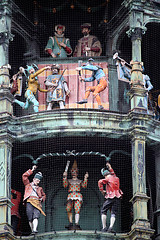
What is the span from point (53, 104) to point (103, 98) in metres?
2.23

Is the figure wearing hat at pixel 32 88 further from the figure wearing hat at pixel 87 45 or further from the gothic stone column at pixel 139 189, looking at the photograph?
the gothic stone column at pixel 139 189

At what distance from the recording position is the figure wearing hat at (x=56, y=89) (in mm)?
44878

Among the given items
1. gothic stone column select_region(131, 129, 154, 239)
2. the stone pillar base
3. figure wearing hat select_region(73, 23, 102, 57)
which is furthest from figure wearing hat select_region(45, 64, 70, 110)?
the stone pillar base

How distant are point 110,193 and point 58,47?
842 cm

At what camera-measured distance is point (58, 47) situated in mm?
47312

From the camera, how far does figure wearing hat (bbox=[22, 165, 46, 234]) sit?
1658 inches

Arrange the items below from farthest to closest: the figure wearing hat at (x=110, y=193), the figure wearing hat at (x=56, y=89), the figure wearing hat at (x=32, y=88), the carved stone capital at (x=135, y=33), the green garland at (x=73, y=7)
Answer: the green garland at (x=73, y=7), the figure wearing hat at (x=56, y=89), the figure wearing hat at (x=32, y=88), the carved stone capital at (x=135, y=33), the figure wearing hat at (x=110, y=193)

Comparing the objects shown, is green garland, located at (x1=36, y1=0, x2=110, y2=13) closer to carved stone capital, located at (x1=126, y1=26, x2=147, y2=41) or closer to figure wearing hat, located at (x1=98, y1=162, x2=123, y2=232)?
carved stone capital, located at (x1=126, y1=26, x2=147, y2=41)

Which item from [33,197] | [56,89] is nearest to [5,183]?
[33,197]

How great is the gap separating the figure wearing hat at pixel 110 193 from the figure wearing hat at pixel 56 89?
3991mm

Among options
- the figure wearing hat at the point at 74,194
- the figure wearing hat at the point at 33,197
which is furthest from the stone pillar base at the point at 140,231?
the figure wearing hat at the point at 33,197

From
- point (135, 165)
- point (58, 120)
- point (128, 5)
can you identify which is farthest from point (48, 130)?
point (128, 5)

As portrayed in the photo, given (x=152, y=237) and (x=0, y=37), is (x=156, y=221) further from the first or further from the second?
(x=0, y=37)

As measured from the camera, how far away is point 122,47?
47.2 meters
